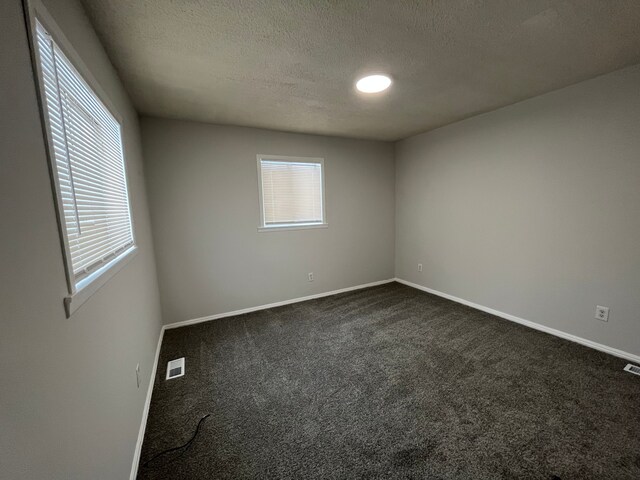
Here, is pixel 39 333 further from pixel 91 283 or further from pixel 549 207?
pixel 549 207

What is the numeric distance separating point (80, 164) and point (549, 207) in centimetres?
372

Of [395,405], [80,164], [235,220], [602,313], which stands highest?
[80,164]

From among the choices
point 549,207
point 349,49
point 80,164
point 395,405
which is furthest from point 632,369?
point 80,164

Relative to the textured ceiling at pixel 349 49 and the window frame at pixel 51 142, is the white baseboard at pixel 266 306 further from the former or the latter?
the textured ceiling at pixel 349 49

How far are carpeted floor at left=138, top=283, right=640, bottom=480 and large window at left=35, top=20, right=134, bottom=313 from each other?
122cm

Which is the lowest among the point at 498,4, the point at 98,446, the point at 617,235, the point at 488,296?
the point at 488,296

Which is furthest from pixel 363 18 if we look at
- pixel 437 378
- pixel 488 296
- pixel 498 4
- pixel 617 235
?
pixel 488 296

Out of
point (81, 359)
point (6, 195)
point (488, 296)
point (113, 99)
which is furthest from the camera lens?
point (488, 296)

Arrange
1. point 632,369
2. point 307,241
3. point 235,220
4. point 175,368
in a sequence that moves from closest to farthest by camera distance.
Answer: point 632,369
point 175,368
point 235,220
point 307,241

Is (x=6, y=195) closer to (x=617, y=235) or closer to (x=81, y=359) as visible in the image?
(x=81, y=359)

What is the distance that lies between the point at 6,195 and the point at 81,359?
64 centimetres

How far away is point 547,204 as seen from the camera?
268 centimetres

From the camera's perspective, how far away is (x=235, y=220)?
11.0 feet

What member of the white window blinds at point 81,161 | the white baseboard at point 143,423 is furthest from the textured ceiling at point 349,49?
the white baseboard at point 143,423
